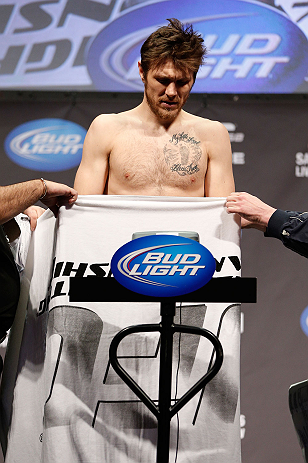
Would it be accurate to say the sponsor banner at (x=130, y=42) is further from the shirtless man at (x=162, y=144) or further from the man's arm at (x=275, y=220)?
the man's arm at (x=275, y=220)

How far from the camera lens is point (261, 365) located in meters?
3.01

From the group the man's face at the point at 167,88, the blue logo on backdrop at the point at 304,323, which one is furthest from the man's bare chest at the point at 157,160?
the blue logo on backdrop at the point at 304,323

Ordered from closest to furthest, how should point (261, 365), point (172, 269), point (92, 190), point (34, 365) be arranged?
point (172, 269), point (34, 365), point (92, 190), point (261, 365)

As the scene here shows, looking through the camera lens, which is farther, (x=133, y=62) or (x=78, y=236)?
(x=133, y=62)

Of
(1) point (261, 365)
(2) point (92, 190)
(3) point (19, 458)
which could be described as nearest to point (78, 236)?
(2) point (92, 190)

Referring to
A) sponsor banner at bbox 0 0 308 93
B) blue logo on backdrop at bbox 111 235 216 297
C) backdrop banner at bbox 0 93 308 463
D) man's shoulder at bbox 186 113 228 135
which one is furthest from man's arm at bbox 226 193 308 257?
sponsor banner at bbox 0 0 308 93

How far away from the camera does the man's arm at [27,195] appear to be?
157cm

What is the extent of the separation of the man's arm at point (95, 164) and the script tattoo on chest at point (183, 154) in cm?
24

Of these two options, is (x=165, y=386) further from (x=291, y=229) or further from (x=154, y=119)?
(x=154, y=119)

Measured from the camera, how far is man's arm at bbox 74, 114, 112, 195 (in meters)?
1.94

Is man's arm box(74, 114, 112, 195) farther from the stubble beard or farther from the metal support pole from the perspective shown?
the metal support pole

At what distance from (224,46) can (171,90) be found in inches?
53.7

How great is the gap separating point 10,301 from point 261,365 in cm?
182

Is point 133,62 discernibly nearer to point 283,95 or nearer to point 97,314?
point 283,95
